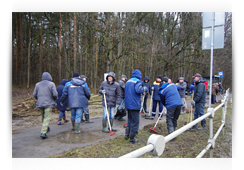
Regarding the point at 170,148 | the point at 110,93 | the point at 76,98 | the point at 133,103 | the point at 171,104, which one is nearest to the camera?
the point at 170,148

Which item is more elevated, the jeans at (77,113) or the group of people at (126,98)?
the group of people at (126,98)

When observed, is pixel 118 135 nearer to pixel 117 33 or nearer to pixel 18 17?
pixel 117 33

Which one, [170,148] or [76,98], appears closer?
[170,148]

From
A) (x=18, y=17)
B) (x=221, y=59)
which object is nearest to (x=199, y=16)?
(x=221, y=59)

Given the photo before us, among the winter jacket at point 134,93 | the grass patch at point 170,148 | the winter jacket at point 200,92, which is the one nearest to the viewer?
the grass patch at point 170,148

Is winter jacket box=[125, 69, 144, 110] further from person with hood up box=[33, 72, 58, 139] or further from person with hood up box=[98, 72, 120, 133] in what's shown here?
person with hood up box=[33, 72, 58, 139]

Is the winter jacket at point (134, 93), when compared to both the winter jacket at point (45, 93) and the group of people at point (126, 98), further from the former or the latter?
the winter jacket at point (45, 93)

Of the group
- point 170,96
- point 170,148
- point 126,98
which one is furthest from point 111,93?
point 170,148

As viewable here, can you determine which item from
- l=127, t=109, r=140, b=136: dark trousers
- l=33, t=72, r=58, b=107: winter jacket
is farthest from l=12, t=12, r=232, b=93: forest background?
l=127, t=109, r=140, b=136: dark trousers

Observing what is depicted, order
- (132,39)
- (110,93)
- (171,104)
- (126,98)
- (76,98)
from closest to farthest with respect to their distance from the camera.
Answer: (126,98) → (171,104) → (76,98) → (110,93) → (132,39)

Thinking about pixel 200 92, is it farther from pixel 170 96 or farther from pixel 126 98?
pixel 126 98

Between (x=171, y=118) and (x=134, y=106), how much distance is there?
4.37ft

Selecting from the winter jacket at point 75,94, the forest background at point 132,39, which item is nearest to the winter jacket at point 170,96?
the winter jacket at point 75,94

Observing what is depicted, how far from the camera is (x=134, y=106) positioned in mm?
4520
